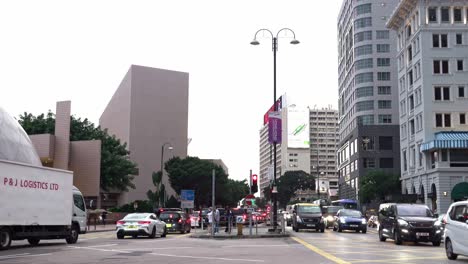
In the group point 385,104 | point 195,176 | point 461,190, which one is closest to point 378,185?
point 385,104

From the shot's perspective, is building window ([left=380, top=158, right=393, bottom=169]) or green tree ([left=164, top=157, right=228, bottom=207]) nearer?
green tree ([left=164, top=157, right=228, bottom=207])

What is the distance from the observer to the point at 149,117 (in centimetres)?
10906

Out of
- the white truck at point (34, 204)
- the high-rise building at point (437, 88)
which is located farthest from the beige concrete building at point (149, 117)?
the white truck at point (34, 204)

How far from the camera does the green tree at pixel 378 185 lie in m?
85.4

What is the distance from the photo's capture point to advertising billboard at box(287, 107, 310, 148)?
170000mm

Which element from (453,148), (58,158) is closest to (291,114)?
(453,148)

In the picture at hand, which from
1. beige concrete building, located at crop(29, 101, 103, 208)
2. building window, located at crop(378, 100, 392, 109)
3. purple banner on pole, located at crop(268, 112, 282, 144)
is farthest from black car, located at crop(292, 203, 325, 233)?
building window, located at crop(378, 100, 392, 109)

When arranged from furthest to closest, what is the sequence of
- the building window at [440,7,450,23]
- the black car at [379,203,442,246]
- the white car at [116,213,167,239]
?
the building window at [440,7,450,23], the white car at [116,213,167,239], the black car at [379,203,442,246]

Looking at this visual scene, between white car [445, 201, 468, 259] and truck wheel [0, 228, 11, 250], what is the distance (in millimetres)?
14601

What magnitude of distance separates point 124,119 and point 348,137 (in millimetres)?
44672

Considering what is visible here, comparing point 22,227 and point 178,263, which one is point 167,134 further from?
point 178,263

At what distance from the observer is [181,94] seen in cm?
11388

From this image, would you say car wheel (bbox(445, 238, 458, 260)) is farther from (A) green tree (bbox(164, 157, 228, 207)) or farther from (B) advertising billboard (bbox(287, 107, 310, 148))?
(B) advertising billboard (bbox(287, 107, 310, 148))

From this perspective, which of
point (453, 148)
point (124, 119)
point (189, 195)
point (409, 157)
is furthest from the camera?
point (124, 119)
